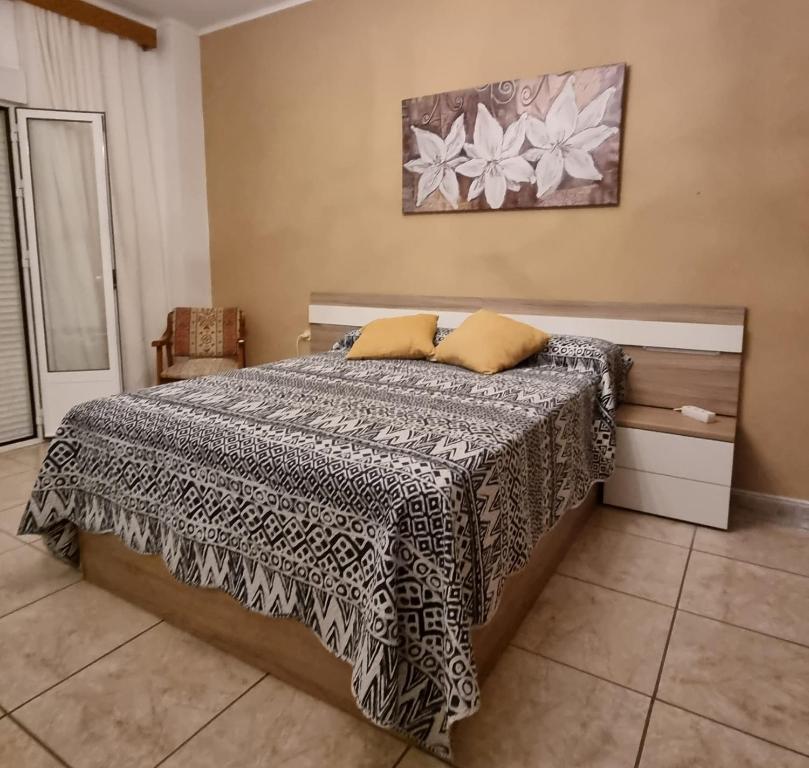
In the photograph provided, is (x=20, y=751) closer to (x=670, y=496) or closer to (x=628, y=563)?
(x=628, y=563)

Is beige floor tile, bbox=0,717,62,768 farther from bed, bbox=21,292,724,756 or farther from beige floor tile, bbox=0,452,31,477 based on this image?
beige floor tile, bbox=0,452,31,477

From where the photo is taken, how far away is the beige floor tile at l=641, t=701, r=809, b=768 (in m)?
1.46

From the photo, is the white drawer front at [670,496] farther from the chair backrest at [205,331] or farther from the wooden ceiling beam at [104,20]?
the wooden ceiling beam at [104,20]

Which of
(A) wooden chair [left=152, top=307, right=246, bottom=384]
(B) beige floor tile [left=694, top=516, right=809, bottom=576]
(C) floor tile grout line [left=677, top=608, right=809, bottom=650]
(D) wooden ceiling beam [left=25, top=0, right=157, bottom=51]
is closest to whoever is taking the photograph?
(C) floor tile grout line [left=677, top=608, right=809, bottom=650]

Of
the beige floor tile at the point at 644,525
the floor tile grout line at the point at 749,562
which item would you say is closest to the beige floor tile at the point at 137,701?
the beige floor tile at the point at 644,525

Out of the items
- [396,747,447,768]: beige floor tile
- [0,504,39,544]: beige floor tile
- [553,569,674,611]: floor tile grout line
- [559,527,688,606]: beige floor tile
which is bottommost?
[396,747,447,768]: beige floor tile

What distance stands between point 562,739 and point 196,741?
36.9 inches

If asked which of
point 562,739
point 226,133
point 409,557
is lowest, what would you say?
point 562,739

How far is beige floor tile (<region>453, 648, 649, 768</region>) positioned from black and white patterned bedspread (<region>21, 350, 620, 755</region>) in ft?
0.61

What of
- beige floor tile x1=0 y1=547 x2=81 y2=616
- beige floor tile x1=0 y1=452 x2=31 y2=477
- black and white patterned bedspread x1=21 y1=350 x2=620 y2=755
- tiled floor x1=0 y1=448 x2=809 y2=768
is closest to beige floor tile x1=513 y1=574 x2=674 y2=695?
tiled floor x1=0 y1=448 x2=809 y2=768

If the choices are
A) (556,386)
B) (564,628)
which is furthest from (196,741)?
(556,386)

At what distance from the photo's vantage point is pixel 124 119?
4.08 metres

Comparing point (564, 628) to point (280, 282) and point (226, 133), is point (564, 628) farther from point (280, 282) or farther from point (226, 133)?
point (226, 133)

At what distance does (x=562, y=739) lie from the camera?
1.54 meters
